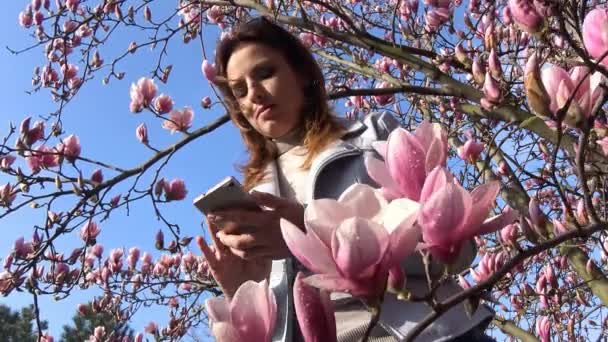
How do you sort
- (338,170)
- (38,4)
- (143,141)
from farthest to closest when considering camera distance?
(38,4), (143,141), (338,170)

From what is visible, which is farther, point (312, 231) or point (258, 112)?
point (258, 112)

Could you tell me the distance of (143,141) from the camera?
92.7 inches

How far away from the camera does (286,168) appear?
137 cm

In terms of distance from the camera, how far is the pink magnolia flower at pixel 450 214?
0.60 metres

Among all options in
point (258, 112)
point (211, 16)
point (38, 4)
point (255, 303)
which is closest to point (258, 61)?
point (258, 112)

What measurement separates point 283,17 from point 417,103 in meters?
0.82

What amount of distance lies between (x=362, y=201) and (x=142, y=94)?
6.39 feet

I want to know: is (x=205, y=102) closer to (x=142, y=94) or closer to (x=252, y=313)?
(x=142, y=94)

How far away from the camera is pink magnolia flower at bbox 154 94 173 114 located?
2406 mm

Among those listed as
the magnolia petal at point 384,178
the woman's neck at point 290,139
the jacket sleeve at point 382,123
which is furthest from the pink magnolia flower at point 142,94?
the magnolia petal at point 384,178

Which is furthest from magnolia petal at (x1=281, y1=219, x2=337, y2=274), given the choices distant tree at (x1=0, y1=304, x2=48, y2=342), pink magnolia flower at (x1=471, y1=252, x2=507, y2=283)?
distant tree at (x1=0, y1=304, x2=48, y2=342)

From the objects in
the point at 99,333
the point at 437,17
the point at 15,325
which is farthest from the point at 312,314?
the point at 15,325

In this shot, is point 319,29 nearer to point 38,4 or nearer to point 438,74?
point 438,74

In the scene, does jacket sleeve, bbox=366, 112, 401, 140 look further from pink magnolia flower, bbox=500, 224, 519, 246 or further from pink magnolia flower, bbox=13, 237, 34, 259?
pink magnolia flower, bbox=13, 237, 34, 259
